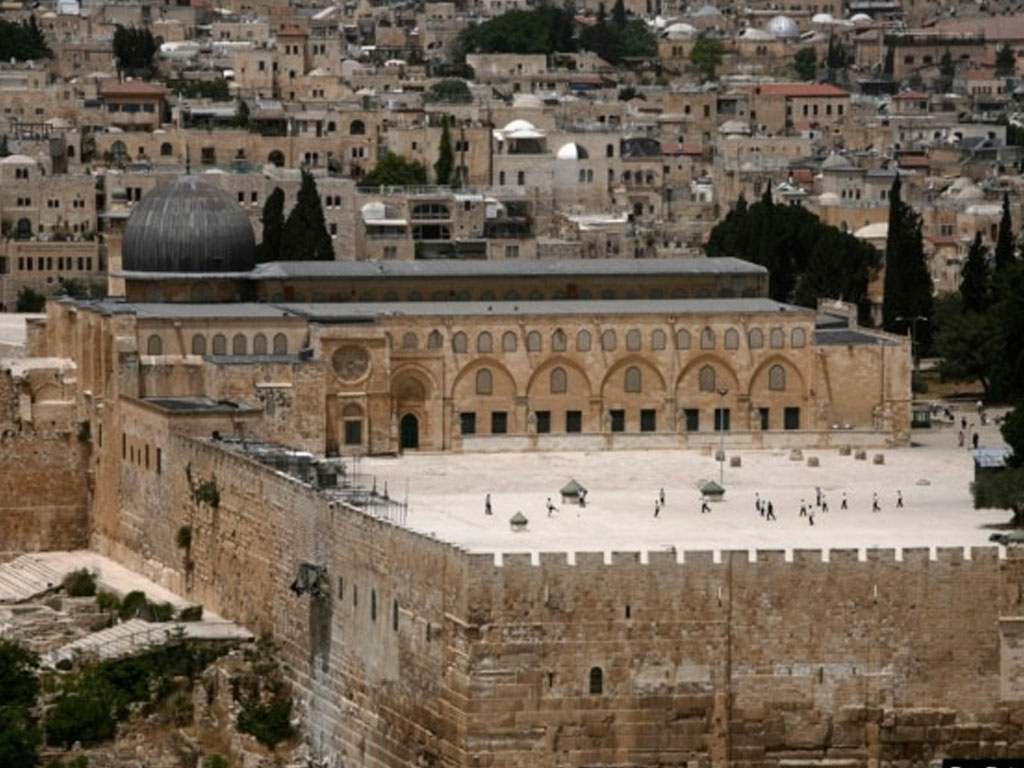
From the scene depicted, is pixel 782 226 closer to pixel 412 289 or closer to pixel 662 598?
pixel 412 289

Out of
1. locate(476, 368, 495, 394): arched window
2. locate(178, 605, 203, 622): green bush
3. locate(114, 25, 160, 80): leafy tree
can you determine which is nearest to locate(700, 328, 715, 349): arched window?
locate(476, 368, 495, 394): arched window

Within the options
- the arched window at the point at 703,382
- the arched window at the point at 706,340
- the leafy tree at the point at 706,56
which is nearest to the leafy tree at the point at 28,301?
the arched window at the point at 703,382

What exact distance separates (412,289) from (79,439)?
29.0ft

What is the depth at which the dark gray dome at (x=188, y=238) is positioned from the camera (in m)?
87.0

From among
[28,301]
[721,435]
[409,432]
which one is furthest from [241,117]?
[721,435]

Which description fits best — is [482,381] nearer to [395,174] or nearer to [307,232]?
[307,232]

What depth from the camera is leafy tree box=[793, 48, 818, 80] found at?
183375 mm

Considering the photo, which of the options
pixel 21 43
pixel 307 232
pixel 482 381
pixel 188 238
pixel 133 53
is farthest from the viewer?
pixel 21 43

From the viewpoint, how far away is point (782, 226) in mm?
107688

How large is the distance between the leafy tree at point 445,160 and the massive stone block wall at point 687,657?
2733 inches

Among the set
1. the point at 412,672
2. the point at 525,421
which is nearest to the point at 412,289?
the point at 525,421

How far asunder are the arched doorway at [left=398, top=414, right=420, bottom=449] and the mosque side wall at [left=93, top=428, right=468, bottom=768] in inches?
333

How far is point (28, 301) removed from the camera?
11706 cm

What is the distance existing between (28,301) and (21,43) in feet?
159
